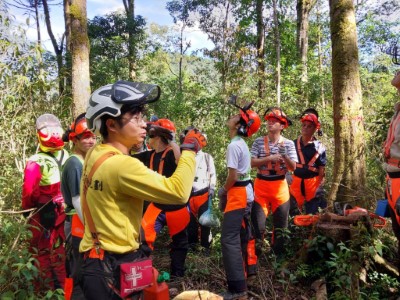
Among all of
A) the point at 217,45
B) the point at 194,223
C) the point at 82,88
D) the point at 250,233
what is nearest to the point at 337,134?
the point at 250,233

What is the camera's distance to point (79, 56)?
7238mm

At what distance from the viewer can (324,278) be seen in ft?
13.8

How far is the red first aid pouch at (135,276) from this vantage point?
6.82 feet

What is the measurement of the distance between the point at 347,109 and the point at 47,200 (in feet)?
12.0

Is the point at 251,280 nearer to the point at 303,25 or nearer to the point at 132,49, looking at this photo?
the point at 303,25

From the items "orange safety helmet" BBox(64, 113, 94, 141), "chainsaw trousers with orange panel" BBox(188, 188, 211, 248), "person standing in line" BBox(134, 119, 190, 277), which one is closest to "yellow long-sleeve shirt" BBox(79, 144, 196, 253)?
"orange safety helmet" BBox(64, 113, 94, 141)

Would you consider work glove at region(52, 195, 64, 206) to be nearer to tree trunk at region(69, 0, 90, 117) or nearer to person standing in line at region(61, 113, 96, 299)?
person standing in line at region(61, 113, 96, 299)

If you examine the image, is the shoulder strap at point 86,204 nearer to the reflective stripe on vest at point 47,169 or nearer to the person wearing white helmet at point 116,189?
the person wearing white helmet at point 116,189

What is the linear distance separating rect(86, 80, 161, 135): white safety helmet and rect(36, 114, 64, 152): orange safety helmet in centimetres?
199

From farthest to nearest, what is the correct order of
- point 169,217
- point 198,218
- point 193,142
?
1. point 198,218
2. point 169,217
3. point 193,142

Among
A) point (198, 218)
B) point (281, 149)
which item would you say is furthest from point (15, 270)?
point (281, 149)

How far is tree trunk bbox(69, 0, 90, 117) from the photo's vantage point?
23.5 ft

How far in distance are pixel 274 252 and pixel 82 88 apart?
4747mm

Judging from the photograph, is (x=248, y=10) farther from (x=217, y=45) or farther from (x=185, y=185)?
(x=185, y=185)
